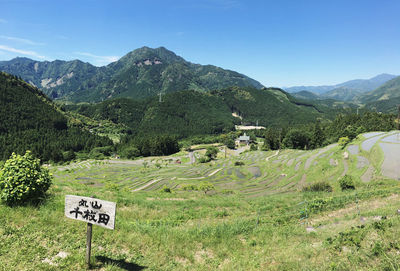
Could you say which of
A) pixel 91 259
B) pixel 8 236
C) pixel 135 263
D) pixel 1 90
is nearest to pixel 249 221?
pixel 135 263

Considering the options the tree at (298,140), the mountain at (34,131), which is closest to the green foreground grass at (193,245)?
the tree at (298,140)

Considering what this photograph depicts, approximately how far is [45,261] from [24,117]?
23644 cm

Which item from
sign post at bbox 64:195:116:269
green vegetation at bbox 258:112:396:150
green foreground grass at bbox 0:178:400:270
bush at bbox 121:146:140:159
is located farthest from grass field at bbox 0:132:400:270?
bush at bbox 121:146:140:159

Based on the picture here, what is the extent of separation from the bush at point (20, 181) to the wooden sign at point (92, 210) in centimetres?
436

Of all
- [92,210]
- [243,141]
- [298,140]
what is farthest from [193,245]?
[243,141]

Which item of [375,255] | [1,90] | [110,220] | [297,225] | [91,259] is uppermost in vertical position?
[1,90]

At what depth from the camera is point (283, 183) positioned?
47094 millimetres

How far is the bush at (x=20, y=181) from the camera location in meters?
8.91

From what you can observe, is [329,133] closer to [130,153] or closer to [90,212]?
[130,153]

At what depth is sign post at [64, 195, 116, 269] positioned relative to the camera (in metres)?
6.24

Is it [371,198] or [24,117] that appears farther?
[24,117]

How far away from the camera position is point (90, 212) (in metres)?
6.45

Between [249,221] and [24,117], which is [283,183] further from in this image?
[24,117]

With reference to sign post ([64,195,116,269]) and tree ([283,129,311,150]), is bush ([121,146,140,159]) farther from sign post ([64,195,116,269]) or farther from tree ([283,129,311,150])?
sign post ([64,195,116,269])
